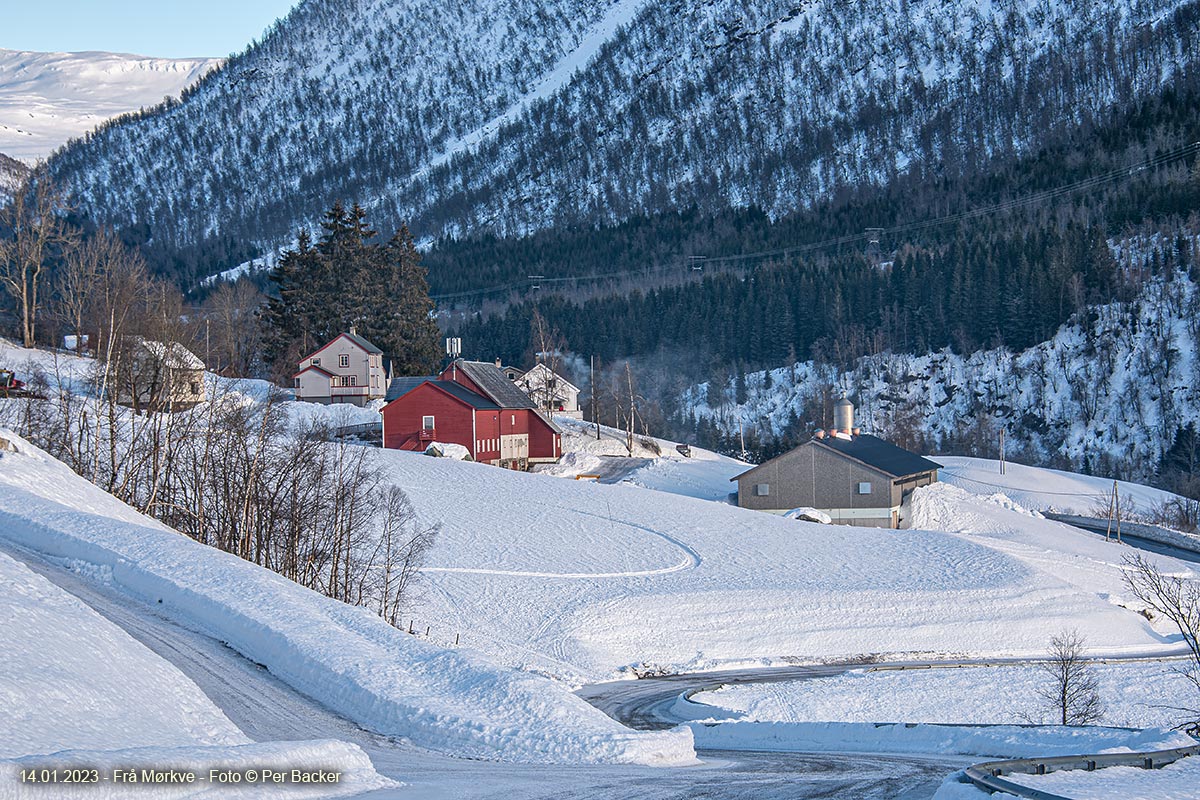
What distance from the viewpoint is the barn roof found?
2534 inches

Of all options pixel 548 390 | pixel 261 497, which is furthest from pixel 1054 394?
pixel 261 497

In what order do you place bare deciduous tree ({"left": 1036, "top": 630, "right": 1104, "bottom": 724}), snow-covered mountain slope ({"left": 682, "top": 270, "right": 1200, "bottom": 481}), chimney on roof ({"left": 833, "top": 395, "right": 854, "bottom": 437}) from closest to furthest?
bare deciduous tree ({"left": 1036, "top": 630, "right": 1104, "bottom": 724}), chimney on roof ({"left": 833, "top": 395, "right": 854, "bottom": 437}), snow-covered mountain slope ({"left": 682, "top": 270, "right": 1200, "bottom": 481})

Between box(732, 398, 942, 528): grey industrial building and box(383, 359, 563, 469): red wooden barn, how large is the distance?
17845 millimetres

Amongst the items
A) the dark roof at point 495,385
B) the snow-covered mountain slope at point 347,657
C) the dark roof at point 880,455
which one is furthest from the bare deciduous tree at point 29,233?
the snow-covered mountain slope at point 347,657

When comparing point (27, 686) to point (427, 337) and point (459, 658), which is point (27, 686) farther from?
point (427, 337)

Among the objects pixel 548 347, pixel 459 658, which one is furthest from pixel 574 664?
pixel 548 347

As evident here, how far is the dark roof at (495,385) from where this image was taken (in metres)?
76.4

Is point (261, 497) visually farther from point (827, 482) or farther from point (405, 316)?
point (405, 316)

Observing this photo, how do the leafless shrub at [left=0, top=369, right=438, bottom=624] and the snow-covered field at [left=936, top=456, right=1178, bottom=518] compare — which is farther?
the snow-covered field at [left=936, top=456, right=1178, bottom=518]

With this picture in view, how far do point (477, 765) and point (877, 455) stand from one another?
56.3 metres

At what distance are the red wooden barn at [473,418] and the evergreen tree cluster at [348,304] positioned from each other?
17.2 m

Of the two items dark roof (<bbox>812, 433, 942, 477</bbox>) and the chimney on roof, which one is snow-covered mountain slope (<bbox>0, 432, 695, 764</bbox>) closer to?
dark roof (<bbox>812, 433, 942, 477</bbox>)

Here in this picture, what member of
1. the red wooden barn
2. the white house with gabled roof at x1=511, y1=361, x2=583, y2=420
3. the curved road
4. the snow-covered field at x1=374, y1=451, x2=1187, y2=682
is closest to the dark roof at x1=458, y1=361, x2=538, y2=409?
the red wooden barn

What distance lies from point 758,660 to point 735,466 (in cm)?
4493
